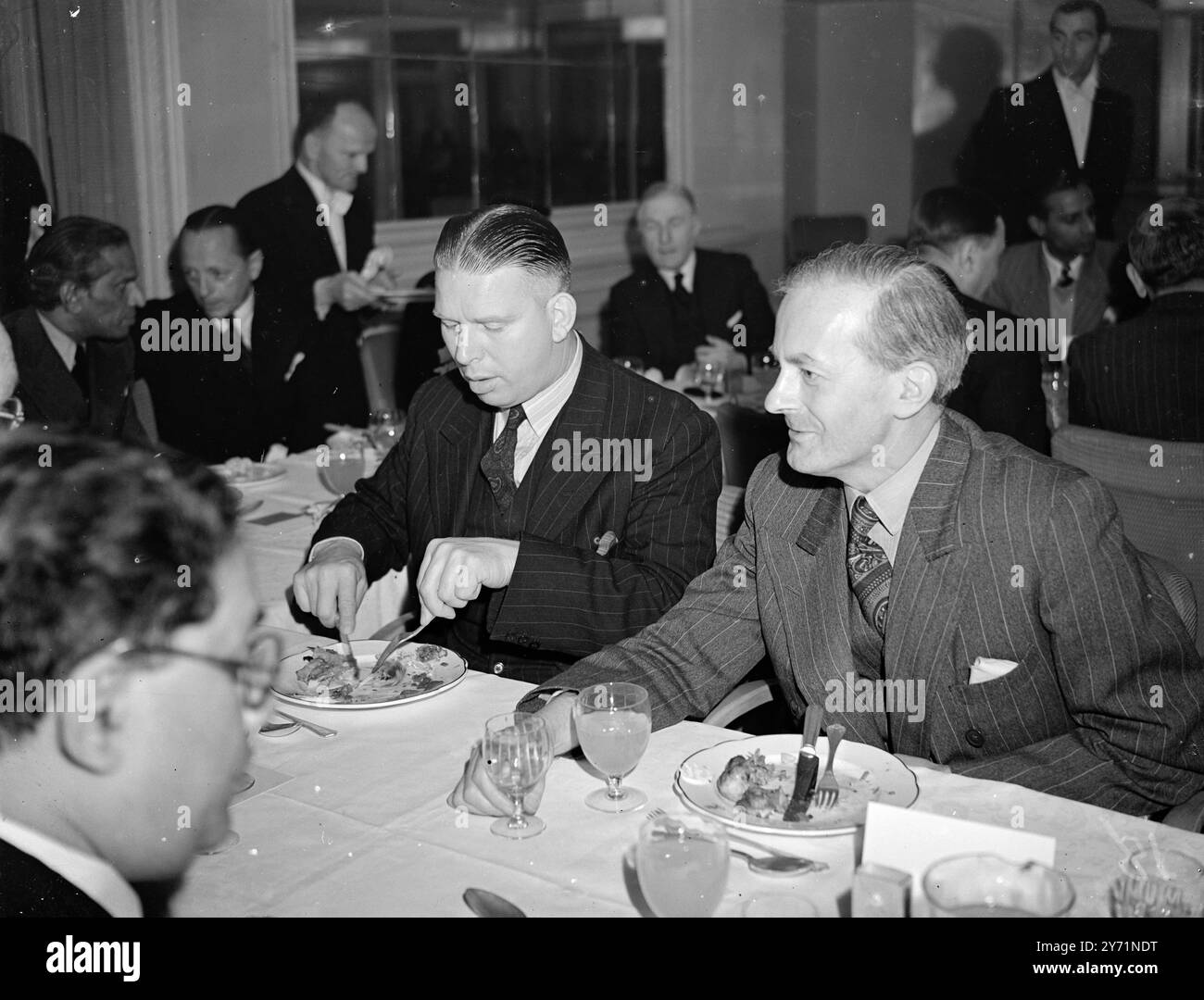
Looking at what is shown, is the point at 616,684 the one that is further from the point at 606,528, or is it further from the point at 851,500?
the point at 606,528

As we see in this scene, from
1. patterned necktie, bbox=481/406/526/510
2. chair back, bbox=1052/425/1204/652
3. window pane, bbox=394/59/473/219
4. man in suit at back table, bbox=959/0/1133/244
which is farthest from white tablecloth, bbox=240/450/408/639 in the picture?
man in suit at back table, bbox=959/0/1133/244

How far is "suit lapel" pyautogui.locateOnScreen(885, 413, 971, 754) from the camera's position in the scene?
1.73 meters

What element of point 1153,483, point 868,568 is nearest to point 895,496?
point 868,568

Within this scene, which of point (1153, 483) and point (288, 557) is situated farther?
point (288, 557)

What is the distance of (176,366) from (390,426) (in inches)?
39.2

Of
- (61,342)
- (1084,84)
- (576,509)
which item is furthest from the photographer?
(1084,84)

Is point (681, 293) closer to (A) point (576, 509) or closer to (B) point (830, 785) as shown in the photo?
(A) point (576, 509)

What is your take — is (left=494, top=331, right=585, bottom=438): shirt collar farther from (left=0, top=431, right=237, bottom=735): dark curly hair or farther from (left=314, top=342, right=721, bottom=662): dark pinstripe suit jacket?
(left=0, top=431, right=237, bottom=735): dark curly hair

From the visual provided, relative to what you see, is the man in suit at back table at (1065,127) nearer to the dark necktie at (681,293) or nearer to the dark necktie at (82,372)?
the dark necktie at (681,293)

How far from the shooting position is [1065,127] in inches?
224

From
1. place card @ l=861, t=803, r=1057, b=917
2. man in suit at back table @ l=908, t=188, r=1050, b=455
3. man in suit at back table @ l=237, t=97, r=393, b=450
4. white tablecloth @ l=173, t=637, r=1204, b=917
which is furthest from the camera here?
man in suit at back table @ l=237, t=97, r=393, b=450

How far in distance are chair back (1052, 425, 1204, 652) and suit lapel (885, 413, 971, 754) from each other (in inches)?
40.4

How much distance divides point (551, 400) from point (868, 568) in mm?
740

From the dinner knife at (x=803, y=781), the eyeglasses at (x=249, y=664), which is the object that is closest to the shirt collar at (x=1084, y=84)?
the dinner knife at (x=803, y=781)
